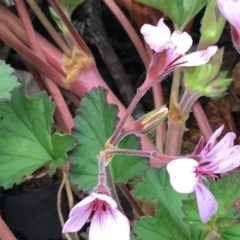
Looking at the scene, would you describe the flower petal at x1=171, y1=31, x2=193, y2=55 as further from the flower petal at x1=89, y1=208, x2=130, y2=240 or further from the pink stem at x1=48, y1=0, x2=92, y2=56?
the pink stem at x1=48, y1=0, x2=92, y2=56

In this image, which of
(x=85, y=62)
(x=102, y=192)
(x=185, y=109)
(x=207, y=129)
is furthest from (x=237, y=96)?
(x=102, y=192)

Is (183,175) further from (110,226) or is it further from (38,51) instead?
(38,51)

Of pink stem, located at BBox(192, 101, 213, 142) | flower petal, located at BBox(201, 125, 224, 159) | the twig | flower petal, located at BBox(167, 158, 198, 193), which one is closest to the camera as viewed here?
flower petal, located at BBox(167, 158, 198, 193)

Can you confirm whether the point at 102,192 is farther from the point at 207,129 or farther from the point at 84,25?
the point at 84,25

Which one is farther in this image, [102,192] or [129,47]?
[129,47]

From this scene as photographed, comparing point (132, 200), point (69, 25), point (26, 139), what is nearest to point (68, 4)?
point (69, 25)

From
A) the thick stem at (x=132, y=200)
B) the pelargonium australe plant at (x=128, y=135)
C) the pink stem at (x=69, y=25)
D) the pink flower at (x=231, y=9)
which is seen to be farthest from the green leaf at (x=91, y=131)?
the pink flower at (x=231, y=9)

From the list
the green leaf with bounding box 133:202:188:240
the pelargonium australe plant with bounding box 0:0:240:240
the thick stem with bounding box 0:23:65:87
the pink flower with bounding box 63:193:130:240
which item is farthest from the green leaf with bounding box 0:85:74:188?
the pink flower with bounding box 63:193:130:240
